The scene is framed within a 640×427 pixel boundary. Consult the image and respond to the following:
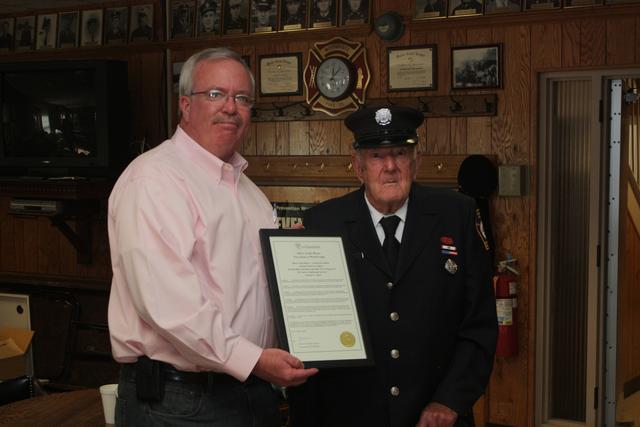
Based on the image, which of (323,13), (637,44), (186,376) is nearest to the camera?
(186,376)

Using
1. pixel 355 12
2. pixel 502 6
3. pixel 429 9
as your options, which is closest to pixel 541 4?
pixel 502 6

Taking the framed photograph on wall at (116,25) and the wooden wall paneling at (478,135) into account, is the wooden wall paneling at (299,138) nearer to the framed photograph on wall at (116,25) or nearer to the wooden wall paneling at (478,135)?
the wooden wall paneling at (478,135)

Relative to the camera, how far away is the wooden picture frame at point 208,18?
17.9ft

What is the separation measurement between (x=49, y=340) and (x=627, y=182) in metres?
3.95

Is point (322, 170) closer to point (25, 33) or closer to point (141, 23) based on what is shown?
point (141, 23)

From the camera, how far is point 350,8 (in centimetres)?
497

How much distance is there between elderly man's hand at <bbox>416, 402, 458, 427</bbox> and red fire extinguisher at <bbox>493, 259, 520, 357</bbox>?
2390 mm

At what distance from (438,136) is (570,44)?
2.84 feet

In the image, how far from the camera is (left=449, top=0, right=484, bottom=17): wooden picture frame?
4574 millimetres

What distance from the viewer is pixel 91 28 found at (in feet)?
19.5

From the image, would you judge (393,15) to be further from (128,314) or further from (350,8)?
(128,314)

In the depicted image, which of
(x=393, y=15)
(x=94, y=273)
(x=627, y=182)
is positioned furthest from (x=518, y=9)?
(x=94, y=273)

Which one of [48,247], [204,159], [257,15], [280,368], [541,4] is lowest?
[48,247]

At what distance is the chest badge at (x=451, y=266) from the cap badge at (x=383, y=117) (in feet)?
1.34
